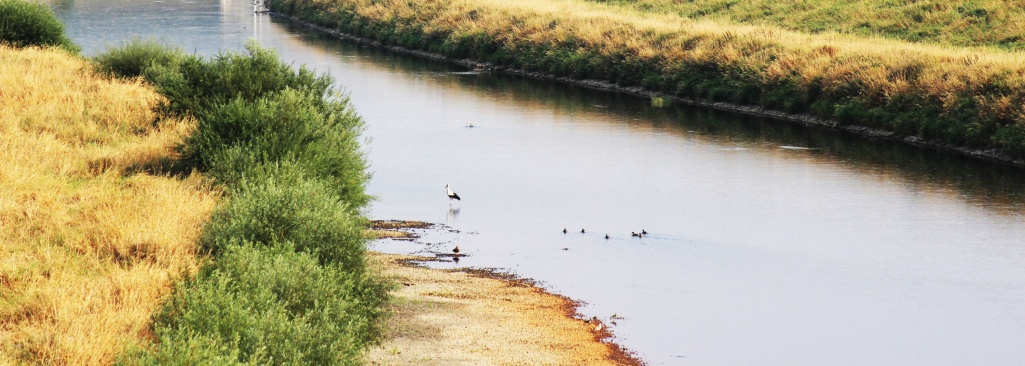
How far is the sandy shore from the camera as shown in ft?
44.1

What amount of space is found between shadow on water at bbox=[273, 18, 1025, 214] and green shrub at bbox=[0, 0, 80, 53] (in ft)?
41.2

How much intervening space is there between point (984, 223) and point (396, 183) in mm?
10740

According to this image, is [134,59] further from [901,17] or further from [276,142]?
[901,17]

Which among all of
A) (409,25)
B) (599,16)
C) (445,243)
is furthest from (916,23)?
(445,243)

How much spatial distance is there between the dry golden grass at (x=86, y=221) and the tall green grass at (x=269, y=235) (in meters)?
0.38

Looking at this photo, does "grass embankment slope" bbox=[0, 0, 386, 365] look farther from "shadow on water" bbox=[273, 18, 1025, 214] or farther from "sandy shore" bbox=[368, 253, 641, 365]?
"shadow on water" bbox=[273, 18, 1025, 214]

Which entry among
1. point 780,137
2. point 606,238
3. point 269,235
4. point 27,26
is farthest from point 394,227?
point 27,26

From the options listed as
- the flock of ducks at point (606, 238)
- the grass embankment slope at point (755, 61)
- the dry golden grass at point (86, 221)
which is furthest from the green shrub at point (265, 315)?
the grass embankment slope at point (755, 61)

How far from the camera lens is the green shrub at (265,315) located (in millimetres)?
9125

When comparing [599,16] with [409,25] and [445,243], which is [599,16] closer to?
[409,25]

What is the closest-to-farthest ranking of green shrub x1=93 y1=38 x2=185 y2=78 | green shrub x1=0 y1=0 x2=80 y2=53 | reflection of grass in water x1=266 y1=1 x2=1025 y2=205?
reflection of grass in water x1=266 y1=1 x2=1025 y2=205 → green shrub x1=93 y1=38 x2=185 y2=78 → green shrub x1=0 y1=0 x2=80 y2=53

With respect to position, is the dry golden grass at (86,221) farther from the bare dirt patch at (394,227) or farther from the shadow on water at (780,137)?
the shadow on water at (780,137)

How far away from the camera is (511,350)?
1382cm

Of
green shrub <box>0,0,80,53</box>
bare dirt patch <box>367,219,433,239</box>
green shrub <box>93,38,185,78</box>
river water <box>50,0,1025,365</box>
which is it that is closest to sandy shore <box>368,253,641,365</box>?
river water <box>50,0,1025,365</box>
